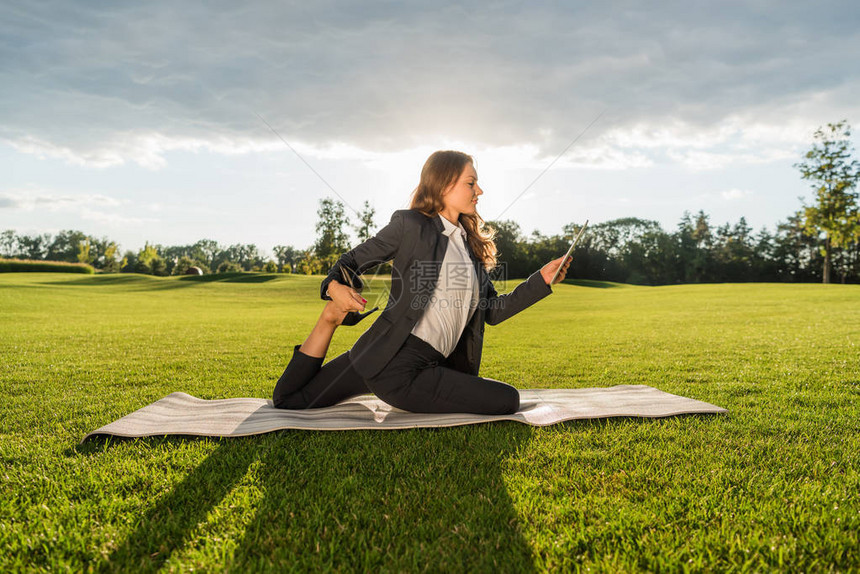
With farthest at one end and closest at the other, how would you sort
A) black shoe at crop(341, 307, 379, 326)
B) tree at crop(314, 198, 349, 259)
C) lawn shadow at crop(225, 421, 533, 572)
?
1. tree at crop(314, 198, 349, 259)
2. black shoe at crop(341, 307, 379, 326)
3. lawn shadow at crop(225, 421, 533, 572)

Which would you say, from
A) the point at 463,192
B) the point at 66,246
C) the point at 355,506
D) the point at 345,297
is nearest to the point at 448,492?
the point at 355,506

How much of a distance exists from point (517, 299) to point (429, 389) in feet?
3.11

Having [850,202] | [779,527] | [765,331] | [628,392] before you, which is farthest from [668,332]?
[850,202]

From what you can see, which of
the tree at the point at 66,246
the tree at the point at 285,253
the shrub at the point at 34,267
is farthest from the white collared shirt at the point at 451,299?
the tree at the point at 66,246

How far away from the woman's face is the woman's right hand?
0.97 meters

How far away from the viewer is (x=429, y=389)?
3578 millimetres

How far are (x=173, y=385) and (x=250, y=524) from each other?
3.64 metres

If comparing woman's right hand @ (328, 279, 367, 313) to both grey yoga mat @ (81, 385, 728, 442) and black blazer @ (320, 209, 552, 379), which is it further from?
grey yoga mat @ (81, 385, 728, 442)

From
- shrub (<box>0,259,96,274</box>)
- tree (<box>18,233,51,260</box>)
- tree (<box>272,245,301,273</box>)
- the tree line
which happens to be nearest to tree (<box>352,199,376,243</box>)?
the tree line

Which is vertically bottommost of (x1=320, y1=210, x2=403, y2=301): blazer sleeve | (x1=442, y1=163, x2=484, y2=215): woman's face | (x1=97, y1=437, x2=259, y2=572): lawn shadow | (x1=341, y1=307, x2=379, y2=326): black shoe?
(x1=97, y1=437, x2=259, y2=572): lawn shadow

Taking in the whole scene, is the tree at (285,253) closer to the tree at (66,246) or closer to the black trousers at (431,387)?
the tree at (66,246)

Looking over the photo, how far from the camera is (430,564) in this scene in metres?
1.87

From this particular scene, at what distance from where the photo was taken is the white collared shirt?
11.8 ft

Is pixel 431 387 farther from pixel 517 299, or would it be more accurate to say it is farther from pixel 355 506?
pixel 355 506
